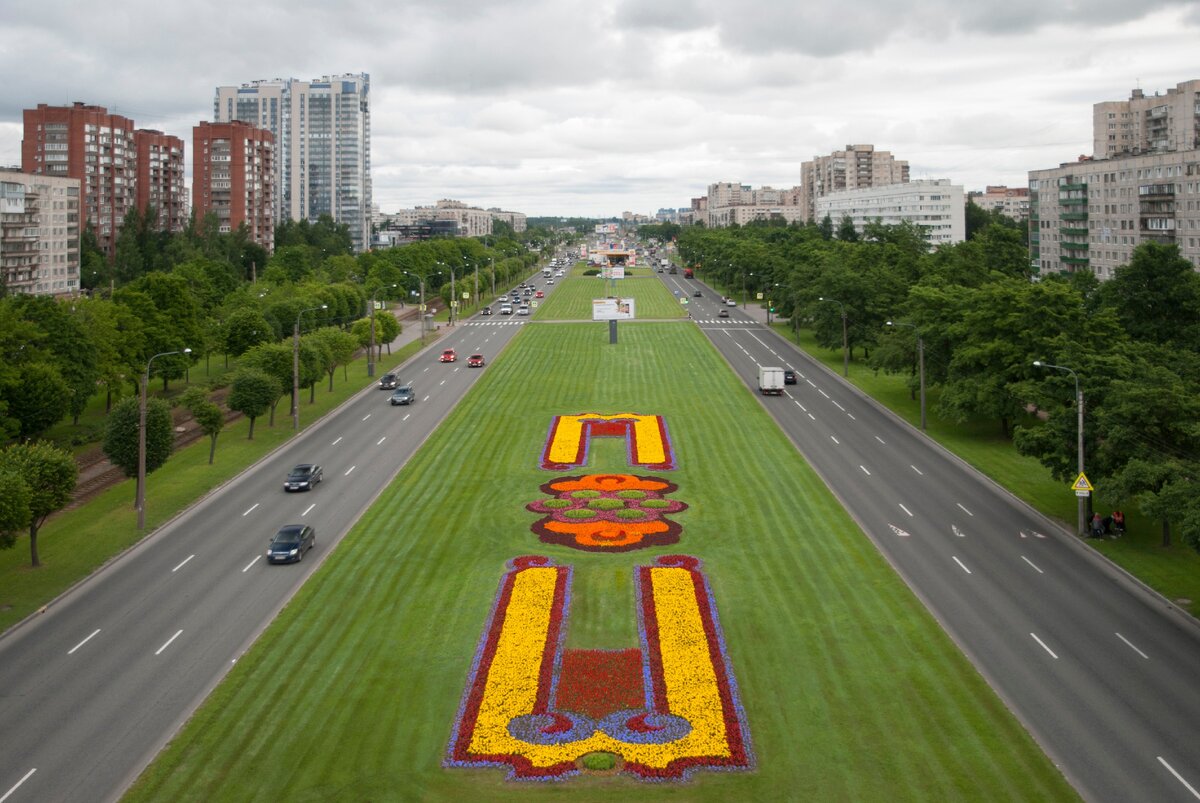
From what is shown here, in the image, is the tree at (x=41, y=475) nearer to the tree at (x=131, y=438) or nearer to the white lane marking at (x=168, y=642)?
the tree at (x=131, y=438)

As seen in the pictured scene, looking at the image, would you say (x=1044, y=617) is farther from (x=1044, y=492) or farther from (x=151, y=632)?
(x=151, y=632)

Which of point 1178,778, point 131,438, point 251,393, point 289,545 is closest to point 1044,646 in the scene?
point 1178,778

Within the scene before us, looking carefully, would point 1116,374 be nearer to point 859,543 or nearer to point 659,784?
point 859,543

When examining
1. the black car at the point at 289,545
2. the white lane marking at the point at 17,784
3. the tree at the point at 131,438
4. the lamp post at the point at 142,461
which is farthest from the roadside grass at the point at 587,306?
the white lane marking at the point at 17,784

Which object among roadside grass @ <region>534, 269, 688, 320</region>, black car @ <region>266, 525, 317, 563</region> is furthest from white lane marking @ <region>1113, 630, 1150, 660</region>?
roadside grass @ <region>534, 269, 688, 320</region>

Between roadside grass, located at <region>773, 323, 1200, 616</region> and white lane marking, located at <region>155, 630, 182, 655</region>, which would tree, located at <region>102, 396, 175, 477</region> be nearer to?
white lane marking, located at <region>155, 630, 182, 655</region>

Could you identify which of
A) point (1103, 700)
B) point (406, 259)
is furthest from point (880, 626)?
point (406, 259)
